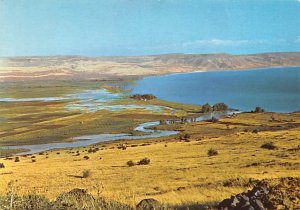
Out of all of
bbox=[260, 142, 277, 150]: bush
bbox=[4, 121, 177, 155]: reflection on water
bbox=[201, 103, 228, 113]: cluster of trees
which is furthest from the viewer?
bbox=[201, 103, 228, 113]: cluster of trees

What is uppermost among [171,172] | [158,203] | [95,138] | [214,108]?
[158,203]

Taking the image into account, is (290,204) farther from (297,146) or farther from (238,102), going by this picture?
(238,102)

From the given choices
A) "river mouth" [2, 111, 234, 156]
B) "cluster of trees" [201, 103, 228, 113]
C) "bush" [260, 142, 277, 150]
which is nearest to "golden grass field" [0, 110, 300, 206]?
"bush" [260, 142, 277, 150]

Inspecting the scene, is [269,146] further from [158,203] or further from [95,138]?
[95,138]

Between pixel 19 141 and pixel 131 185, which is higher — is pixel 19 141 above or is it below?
below

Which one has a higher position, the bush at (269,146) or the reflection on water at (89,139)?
the bush at (269,146)

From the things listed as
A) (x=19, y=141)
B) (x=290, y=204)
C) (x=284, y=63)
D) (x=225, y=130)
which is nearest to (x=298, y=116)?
(x=225, y=130)

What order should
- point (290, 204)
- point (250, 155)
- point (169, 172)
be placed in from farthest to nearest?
point (250, 155) → point (169, 172) → point (290, 204)

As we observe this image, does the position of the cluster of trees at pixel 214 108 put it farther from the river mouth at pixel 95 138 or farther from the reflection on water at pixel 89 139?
the reflection on water at pixel 89 139

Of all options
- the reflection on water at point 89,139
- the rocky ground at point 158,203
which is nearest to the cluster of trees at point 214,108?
the reflection on water at point 89,139

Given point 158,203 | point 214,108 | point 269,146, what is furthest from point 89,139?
point 158,203

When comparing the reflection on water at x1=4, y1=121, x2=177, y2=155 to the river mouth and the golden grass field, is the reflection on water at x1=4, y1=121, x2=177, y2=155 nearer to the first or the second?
the river mouth
